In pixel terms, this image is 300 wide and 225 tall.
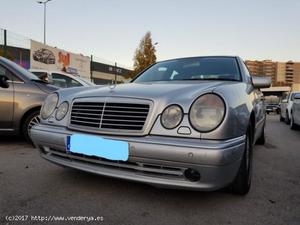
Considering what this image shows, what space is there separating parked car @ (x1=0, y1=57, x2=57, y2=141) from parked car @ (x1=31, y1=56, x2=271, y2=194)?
203 cm

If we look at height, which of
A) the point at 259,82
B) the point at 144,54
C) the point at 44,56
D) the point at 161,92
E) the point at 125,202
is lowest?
the point at 125,202

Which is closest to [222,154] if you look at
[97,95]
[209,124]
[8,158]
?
[209,124]

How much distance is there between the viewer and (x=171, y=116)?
94.5 inches

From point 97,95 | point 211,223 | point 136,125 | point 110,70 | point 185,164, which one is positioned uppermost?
point 110,70

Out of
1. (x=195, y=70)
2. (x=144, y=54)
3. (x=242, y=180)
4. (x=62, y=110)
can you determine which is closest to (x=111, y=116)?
(x=62, y=110)

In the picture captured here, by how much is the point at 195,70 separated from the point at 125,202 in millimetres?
1840

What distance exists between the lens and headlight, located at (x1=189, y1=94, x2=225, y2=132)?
7.59ft

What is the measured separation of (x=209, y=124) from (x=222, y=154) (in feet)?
0.79

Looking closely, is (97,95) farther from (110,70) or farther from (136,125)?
→ (110,70)

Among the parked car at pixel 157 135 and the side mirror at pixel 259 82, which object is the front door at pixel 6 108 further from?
the side mirror at pixel 259 82

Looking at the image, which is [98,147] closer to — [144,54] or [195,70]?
[195,70]

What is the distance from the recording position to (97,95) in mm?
2791

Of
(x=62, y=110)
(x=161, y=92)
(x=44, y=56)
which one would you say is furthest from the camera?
(x=44, y=56)

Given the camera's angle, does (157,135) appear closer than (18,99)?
Yes
